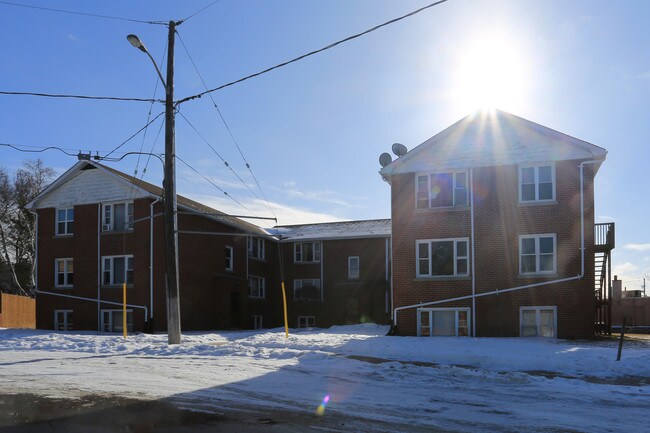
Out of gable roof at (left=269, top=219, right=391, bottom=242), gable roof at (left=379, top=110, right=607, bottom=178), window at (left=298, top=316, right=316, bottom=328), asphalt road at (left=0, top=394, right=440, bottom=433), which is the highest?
gable roof at (left=379, top=110, right=607, bottom=178)

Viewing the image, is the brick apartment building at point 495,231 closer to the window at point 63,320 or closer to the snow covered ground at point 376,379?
the snow covered ground at point 376,379

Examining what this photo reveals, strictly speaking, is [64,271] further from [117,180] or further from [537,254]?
[537,254]

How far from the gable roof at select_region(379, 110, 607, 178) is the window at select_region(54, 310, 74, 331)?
17654mm

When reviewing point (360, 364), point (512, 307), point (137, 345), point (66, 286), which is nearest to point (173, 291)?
point (137, 345)

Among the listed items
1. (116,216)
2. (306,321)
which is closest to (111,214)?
(116,216)

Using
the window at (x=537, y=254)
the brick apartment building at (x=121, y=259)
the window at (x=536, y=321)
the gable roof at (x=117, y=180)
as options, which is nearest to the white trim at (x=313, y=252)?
the brick apartment building at (x=121, y=259)

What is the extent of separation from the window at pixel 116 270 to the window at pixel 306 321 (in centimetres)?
1308

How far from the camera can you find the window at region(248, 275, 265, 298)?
38.4m

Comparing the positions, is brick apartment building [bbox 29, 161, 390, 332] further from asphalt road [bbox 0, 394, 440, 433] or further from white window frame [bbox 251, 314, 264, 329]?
asphalt road [bbox 0, 394, 440, 433]

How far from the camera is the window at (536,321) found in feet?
76.4

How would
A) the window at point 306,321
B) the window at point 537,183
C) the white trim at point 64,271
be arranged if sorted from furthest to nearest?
the window at point 306,321
the white trim at point 64,271
the window at point 537,183

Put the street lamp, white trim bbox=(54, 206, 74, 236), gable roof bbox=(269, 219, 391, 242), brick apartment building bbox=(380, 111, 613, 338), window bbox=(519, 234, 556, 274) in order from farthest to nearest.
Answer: gable roof bbox=(269, 219, 391, 242) → white trim bbox=(54, 206, 74, 236) → window bbox=(519, 234, 556, 274) → brick apartment building bbox=(380, 111, 613, 338) → the street lamp

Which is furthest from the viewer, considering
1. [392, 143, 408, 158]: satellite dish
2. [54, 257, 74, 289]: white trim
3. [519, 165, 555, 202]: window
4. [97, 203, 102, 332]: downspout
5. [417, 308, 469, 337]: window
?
[54, 257, 74, 289]: white trim

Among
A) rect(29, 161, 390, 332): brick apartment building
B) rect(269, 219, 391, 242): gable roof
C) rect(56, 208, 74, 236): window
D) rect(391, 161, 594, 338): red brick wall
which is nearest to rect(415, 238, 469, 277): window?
rect(391, 161, 594, 338): red brick wall
